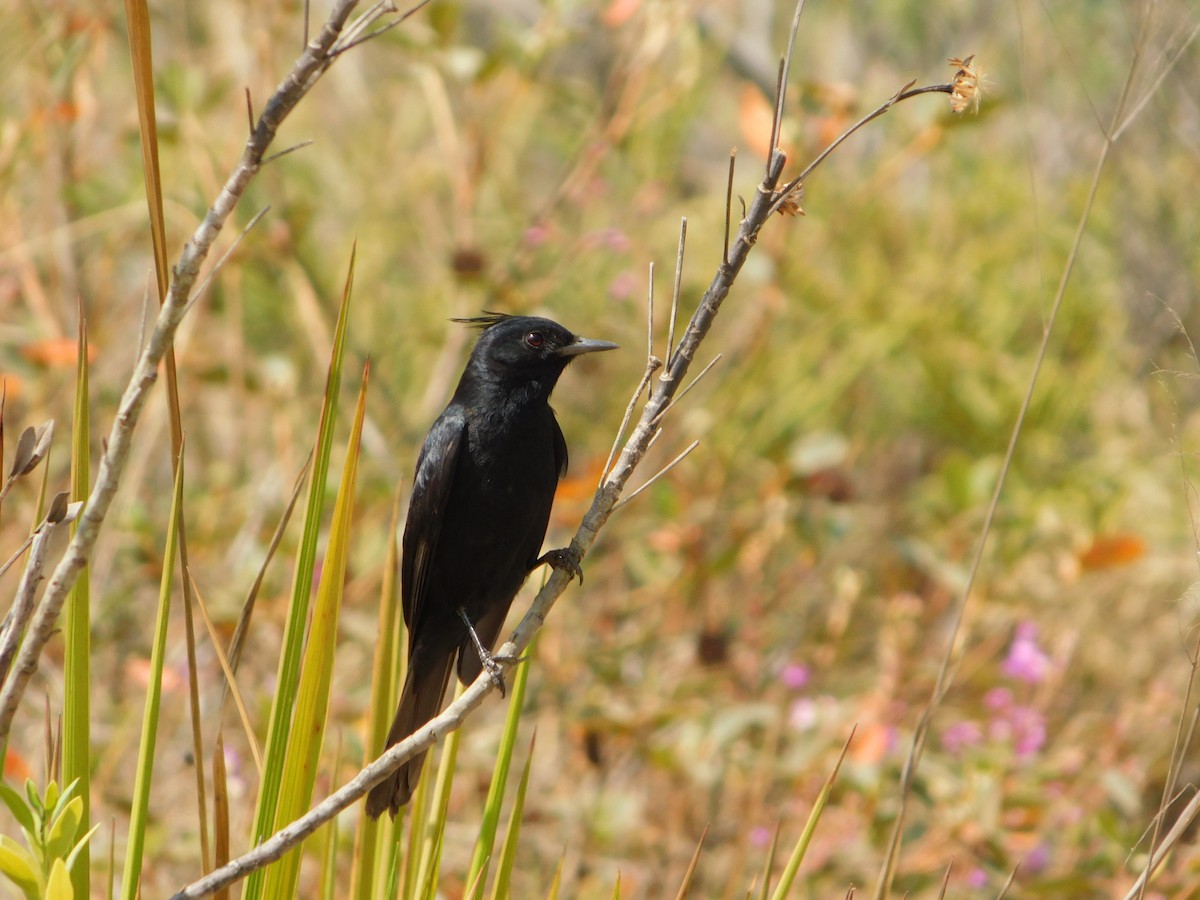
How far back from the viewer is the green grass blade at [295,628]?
1.80 metres

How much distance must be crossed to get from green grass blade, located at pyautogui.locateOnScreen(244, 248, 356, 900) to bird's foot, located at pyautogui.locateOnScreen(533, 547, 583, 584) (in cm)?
43

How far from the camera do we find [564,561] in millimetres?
2307

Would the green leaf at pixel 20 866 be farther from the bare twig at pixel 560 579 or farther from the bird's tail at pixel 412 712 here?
the bird's tail at pixel 412 712

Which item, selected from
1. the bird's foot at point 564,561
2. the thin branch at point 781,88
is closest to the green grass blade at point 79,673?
the bird's foot at point 564,561

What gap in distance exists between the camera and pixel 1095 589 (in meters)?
4.99

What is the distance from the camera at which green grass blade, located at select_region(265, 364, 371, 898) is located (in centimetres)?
183

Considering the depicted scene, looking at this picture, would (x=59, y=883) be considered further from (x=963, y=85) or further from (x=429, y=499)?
(x=429, y=499)

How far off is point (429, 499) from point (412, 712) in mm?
535

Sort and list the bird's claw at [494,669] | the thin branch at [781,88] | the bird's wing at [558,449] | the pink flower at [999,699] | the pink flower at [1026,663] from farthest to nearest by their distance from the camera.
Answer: the pink flower at [999,699] < the pink flower at [1026,663] < the bird's wing at [558,449] < the bird's claw at [494,669] < the thin branch at [781,88]

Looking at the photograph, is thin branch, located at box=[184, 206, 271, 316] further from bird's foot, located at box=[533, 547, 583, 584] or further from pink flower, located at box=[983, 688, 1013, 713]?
pink flower, located at box=[983, 688, 1013, 713]

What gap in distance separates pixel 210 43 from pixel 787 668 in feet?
14.6

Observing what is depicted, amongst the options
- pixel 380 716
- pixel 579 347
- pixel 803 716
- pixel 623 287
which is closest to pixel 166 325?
pixel 380 716

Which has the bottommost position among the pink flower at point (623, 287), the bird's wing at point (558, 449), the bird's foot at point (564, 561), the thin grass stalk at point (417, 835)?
the thin grass stalk at point (417, 835)

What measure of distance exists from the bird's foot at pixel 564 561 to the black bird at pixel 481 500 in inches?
5.2
